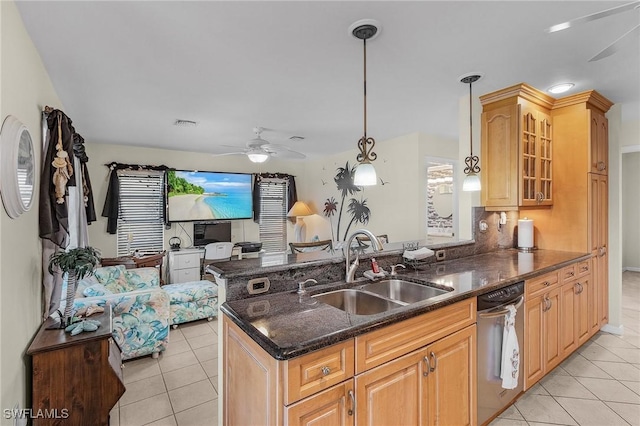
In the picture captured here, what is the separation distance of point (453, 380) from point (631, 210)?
23.3 ft

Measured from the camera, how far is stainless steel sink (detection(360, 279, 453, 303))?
1998 millimetres

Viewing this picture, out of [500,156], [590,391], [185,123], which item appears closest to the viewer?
[590,391]

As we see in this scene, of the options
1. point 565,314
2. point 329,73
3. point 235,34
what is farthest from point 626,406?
point 235,34

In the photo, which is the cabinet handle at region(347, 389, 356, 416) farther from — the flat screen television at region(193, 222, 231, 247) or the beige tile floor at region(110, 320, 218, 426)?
the flat screen television at region(193, 222, 231, 247)

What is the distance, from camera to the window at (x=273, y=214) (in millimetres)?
6484

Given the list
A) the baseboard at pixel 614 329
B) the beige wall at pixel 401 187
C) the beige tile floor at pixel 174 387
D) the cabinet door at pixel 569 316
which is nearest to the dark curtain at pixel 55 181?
the beige tile floor at pixel 174 387

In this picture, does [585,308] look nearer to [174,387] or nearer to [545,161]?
[545,161]

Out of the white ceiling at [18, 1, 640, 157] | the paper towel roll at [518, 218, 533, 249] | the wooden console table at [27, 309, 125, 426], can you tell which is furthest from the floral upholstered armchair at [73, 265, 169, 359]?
the paper towel roll at [518, 218, 533, 249]

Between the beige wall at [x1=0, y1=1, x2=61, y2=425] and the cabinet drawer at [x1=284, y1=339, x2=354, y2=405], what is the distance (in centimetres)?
145

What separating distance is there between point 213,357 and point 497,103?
371cm

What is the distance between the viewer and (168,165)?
5.55 metres

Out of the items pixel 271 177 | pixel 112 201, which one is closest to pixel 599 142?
pixel 271 177

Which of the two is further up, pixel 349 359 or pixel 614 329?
pixel 349 359

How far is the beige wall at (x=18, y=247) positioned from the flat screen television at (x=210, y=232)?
3569mm
